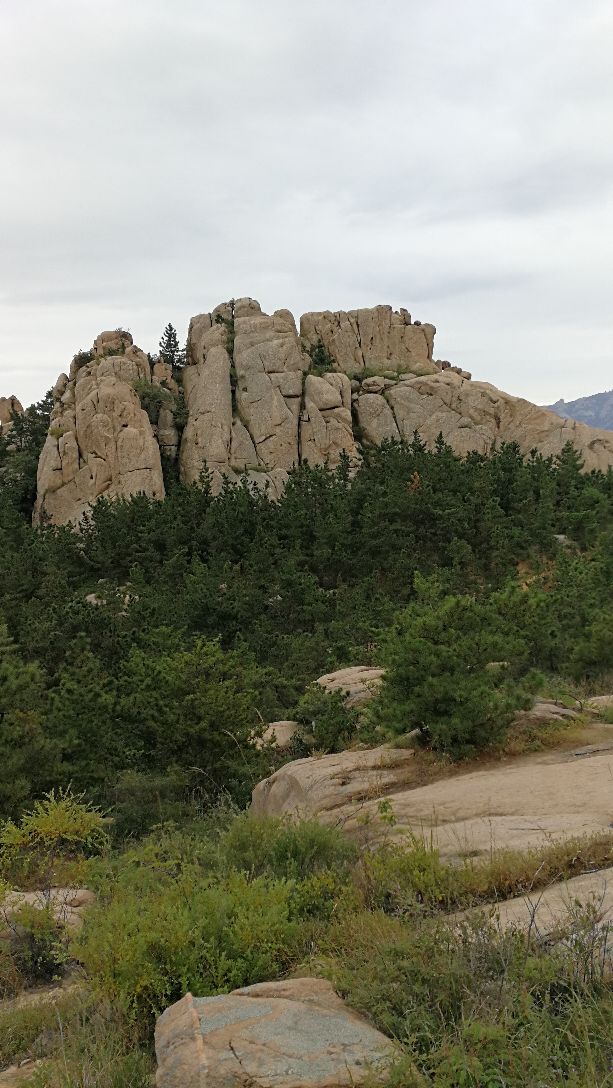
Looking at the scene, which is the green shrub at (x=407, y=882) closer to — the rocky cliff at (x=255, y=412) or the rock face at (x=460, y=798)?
the rock face at (x=460, y=798)

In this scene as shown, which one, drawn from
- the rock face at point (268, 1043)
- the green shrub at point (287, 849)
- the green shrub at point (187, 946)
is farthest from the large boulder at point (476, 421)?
the rock face at point (268, 1043)

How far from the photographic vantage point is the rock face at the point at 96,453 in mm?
48719

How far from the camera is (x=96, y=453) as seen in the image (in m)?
49.8

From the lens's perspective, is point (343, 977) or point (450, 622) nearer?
point (343, 977)

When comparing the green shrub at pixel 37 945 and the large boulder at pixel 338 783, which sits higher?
the green shrub at pixel 37 945

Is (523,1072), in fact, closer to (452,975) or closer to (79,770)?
(452,975)

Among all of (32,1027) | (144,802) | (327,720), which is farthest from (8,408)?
(32,1027)

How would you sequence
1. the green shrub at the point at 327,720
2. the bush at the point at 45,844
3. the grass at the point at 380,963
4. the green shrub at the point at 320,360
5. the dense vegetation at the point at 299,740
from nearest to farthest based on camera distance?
the grass at the point at 380,963 < the dense vegetation at the point at 299,740 < the bush at the point at 45,844 < the green shrub at the point at 327,720 < the green shrub at the point at 320,360

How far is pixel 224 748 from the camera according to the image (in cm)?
1647

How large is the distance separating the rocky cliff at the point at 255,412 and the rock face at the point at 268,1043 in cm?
4512

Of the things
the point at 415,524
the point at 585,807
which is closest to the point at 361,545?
the point at 415,524

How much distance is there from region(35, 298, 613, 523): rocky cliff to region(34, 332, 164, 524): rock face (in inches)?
3.3

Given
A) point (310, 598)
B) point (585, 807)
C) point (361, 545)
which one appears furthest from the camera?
point (361, 545)

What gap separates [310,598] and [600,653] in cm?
1405
